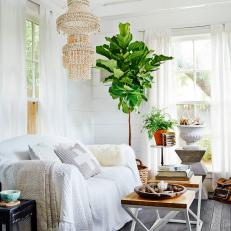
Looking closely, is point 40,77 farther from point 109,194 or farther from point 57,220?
point 57,220

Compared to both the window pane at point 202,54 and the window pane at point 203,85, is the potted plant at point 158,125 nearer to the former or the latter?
the window pane at point 203,85

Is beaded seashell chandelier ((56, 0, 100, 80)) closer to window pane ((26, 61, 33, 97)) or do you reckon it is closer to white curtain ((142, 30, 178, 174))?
window pane ((26, 61, 33, 97))

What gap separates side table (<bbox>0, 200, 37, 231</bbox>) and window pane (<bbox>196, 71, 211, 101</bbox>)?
3.52 m

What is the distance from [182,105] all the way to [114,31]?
162 centimetres

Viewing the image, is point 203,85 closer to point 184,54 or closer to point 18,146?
point 184,54

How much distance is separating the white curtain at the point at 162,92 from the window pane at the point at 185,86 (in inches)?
7.2

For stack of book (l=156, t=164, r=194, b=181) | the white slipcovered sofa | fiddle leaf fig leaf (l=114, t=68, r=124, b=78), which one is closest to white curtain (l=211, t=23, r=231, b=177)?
fiddle leaf fig leaf (l=114, t=68, r=124, b=78)

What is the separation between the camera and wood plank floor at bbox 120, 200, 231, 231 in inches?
133

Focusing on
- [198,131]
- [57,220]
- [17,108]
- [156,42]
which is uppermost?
[156,42]

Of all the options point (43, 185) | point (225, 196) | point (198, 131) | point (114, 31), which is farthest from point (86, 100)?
point (43, 185)

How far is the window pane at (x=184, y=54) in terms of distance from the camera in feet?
17.9

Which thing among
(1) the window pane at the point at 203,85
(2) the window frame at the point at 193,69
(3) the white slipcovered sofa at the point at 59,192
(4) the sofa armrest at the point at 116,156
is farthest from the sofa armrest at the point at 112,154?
(1) the window pane at the point at 203,85

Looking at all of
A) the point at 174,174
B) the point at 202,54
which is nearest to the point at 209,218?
the point at 174,174

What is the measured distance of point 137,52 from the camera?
444 centimetres
